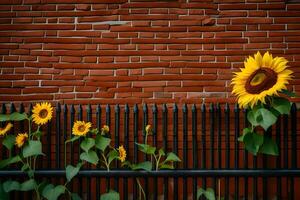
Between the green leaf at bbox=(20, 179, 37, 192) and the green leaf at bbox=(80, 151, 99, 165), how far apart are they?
55cm

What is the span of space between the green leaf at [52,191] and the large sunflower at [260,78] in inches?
78.9

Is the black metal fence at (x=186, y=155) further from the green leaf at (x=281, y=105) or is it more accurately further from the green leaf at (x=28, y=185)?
the green leaf at (x=281, y=105)

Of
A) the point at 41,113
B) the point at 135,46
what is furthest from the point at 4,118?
the point at 135,46

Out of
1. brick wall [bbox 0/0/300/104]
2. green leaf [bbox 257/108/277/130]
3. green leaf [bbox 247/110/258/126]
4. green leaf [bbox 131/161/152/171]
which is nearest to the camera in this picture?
green leaf [bbox 257/108/277/130]

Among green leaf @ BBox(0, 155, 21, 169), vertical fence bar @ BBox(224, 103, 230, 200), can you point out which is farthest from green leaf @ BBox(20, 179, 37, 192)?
vertical fence bar @ BBox(224, 103, 230, 200)

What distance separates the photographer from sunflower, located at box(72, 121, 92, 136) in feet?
13.3

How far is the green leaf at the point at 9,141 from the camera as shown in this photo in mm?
4137

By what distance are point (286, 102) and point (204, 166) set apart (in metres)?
1.05

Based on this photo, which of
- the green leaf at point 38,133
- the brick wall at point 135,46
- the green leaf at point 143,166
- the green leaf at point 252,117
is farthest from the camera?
the brick wall at point 135,46

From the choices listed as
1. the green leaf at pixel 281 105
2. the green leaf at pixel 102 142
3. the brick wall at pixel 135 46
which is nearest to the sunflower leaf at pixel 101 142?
the green leaf at pixel 102 142

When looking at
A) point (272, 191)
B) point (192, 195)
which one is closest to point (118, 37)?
point (192, 195)

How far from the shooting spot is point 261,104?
3.96 meters

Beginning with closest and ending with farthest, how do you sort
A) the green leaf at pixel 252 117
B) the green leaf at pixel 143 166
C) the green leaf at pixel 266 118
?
the green leaf at pixel 266 118, the green leaf at pixel 252 117, the green leaf at pixel 143 166

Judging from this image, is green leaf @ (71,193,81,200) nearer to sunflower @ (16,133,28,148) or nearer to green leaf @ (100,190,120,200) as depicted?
green leaf @ (100,190,120,200)
